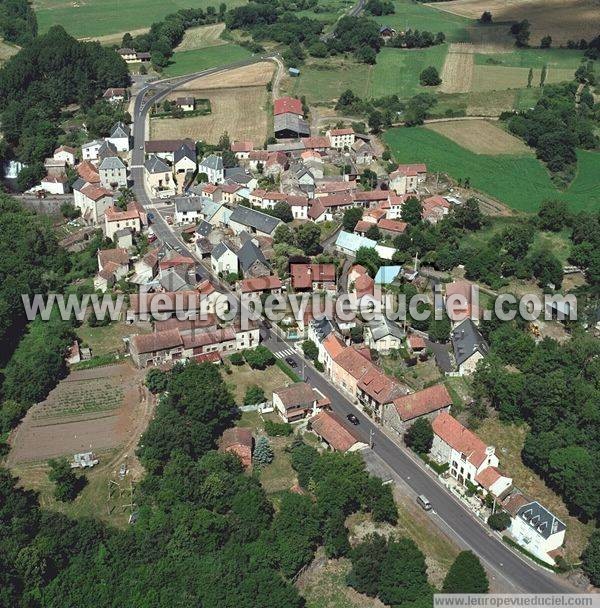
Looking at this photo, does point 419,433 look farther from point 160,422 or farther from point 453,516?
point 160,422

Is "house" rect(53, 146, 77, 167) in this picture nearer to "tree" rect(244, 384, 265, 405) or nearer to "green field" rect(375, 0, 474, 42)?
"tree" rect(244, 384, 265, 405)

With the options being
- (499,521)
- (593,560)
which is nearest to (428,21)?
(499,521)

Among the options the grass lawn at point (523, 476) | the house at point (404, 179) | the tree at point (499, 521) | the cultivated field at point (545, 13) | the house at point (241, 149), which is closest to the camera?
the tree at point (499, 521)

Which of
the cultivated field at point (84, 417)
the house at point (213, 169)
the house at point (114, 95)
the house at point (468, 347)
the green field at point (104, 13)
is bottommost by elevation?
the cultivated field at point (84, 417)

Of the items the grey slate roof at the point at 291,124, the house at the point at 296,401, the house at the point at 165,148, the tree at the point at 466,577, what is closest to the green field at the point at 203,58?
the grey slate roof at the point at 291,124

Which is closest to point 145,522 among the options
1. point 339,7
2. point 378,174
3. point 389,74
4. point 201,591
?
point 201,591

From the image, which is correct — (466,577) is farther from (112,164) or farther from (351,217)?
(112,164)

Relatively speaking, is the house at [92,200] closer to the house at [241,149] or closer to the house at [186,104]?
the house at [241,149]
